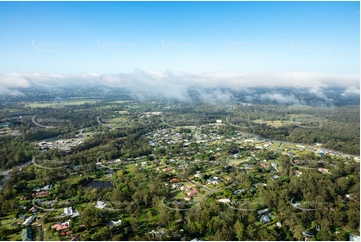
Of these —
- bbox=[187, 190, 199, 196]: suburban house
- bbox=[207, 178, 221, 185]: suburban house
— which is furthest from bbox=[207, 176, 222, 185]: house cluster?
bbox=[187, 190, 199, 196]: suburban house

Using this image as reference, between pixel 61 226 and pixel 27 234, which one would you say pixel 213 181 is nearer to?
pixel 61 226

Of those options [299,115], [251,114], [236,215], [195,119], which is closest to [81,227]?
[236,215]

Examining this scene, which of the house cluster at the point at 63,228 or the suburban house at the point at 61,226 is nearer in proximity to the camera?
the house cluster at the point at 63,228

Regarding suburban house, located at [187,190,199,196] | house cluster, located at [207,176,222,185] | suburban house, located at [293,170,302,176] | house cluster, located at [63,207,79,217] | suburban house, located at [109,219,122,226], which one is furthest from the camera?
suburban house, located at [293,170,302,176]

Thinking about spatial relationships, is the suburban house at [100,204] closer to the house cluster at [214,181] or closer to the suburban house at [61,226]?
the suburban house at [61,226]

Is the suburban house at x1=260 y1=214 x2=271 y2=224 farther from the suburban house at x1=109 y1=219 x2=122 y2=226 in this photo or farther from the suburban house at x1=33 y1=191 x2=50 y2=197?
the suburban house at x1=33 y1=191 x2=50 y2=197

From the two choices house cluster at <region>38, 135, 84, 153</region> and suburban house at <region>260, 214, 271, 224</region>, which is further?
house cluster at <region>38, 135, 84, 153</region>

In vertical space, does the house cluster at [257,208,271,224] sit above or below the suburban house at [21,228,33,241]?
below

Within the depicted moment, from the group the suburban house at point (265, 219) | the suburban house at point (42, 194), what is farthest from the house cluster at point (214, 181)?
the suburban house at point (42, 194)
